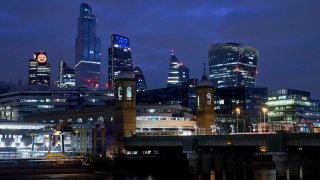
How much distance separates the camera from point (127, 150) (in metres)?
173

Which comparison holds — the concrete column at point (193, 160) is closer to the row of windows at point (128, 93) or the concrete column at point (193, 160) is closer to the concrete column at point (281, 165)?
the concrete column at point (281, 165)

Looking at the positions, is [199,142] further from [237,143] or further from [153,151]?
[153,151]

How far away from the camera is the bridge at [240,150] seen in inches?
4542

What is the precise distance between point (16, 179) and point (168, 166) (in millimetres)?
55331

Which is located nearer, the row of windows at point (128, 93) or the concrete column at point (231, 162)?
the concrete column at point (231, 162)

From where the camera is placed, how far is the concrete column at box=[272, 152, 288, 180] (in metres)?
113

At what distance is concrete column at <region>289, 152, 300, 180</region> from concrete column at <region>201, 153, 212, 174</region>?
2689 centimetres

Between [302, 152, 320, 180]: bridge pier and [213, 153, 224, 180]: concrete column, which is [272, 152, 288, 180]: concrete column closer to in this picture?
[213, 153, 224, 180]: concrete column

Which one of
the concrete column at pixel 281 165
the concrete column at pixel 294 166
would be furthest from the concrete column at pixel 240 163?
the concrete column at pixel 281 165

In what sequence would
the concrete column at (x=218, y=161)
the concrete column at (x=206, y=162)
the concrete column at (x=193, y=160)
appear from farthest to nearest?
the concrete column at (x=218, y=161) < the concrete column at (x=206, y=162) < the concrete column at (x=193, y=160)

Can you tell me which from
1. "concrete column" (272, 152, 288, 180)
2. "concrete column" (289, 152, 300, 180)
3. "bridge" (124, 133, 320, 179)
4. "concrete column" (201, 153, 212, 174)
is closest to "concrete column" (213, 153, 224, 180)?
"bridge" (124, 133, 320, 179)

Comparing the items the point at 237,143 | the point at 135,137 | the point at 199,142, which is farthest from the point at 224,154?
the point at 135,137

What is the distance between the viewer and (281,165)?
376 ft

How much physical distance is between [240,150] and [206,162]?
39.6ft
